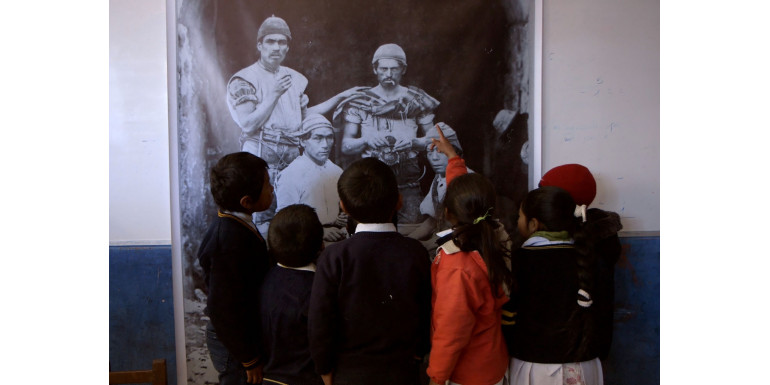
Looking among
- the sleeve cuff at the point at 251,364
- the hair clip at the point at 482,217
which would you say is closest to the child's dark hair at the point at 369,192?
the hair clip at the point at 482,217

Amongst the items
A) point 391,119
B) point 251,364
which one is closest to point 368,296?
point 251,364

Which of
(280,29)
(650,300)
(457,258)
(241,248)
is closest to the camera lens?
(457,258)

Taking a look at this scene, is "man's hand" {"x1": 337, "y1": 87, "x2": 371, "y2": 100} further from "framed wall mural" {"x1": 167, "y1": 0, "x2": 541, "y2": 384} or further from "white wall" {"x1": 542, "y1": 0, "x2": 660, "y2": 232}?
"white wall" {"x1": 542, "y1": 0, "x2": 660, "y2": 232}

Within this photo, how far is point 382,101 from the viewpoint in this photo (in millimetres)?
1714

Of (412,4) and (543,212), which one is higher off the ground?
(412,4)

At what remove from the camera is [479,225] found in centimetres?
118

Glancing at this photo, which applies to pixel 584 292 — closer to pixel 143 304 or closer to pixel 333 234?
pixel 333 234

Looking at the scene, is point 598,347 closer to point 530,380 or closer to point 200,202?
point 530,380

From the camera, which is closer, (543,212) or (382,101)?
(543,212)

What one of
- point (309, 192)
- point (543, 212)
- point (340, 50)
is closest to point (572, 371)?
point (543, 212)

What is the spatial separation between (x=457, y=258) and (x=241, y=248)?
2.17 feet

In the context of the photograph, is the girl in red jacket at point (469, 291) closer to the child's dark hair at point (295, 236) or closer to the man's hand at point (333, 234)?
the child's dark hair at point (295, 236)

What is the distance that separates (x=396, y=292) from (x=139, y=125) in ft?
4.30

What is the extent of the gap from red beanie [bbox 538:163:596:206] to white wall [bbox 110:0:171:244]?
1563 mm
